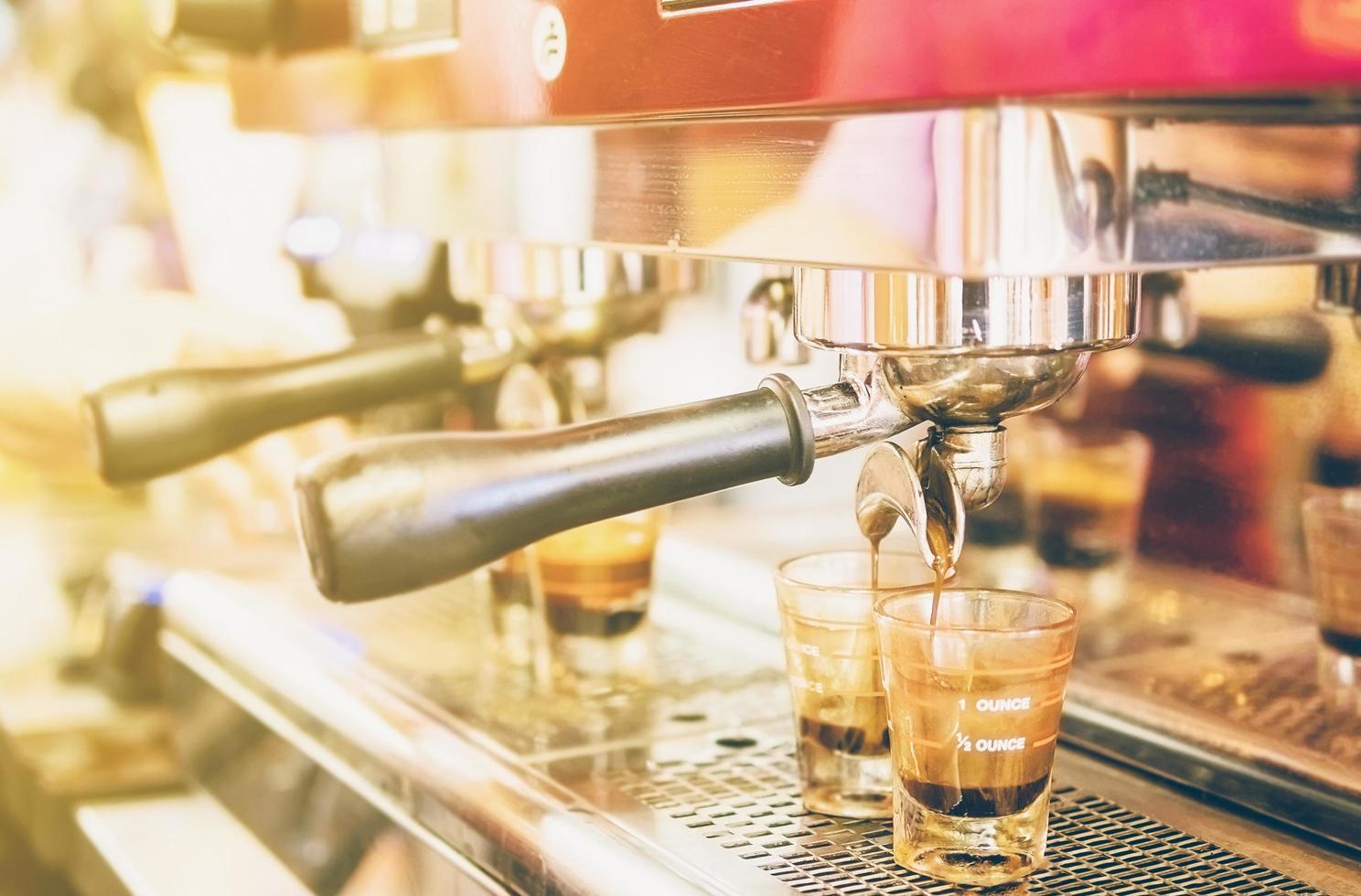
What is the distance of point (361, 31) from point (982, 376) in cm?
54

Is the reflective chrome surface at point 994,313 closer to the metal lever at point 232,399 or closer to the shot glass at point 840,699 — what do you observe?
the shot glass at point 840,699

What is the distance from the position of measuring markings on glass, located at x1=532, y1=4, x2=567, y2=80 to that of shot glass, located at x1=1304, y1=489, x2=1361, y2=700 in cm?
48

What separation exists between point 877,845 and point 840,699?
0.24ft

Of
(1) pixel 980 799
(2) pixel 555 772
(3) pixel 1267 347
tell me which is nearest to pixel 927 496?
(1) pixel 980 799

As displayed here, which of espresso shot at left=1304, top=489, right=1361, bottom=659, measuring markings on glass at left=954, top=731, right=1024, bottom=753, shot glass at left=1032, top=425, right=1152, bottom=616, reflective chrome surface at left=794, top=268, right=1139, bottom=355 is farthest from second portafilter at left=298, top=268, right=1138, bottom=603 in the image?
shot glass at left=1032, top=425, right=1152, bottom=616

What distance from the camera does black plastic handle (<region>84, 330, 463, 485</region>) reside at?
89cm

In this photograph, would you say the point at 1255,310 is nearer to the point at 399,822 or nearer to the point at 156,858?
the point at 399,822

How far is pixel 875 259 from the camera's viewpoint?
21.6 inches

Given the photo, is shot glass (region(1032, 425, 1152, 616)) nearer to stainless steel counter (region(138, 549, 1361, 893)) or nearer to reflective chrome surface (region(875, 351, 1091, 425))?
stainless steel counter (region(138, 549, 1361, 893))

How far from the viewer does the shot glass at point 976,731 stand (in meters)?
0.64

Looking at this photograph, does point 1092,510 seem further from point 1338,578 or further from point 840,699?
point 840,699

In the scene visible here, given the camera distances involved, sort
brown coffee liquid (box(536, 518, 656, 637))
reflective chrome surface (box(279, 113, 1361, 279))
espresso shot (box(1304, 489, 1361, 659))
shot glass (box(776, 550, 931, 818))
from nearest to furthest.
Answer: reflective chrome surface (box(279, 113, 1361, 279)) < shot glass (box(776, 550, 931, 818)) < espresso shot (box(1304, 489, 1361, 659)) < brown coffee liquid (box(536, 518, 656, 637))

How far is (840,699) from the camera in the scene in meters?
0.76

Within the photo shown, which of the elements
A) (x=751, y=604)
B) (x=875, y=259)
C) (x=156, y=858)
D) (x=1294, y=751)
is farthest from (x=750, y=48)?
(x=156, y=858)
